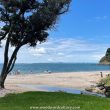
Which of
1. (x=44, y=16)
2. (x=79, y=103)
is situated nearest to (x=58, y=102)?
(x=79, y=103)

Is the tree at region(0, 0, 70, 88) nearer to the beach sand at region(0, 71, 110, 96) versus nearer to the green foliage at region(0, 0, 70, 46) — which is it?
the green foliage at region(0, 0, 70, 46)

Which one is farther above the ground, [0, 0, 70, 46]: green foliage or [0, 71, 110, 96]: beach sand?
[0, 0, 70, 46]: green foliage

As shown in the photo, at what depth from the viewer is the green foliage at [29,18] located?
142 feet

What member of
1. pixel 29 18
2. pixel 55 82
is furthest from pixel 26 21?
pixel 55 82

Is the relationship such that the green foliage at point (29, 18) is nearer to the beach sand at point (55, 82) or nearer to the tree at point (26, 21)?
the tree at point (26, 21)

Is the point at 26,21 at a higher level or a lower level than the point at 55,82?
higher

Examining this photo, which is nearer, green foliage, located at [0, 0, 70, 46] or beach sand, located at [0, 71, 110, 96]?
green foliage, located at [0, 0, 70, 46]

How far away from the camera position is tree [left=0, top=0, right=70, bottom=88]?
4322 cm

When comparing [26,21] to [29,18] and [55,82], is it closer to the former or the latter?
[29,18]

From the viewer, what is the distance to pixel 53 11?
142 feet

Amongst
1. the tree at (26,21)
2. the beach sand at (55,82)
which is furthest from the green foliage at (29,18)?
the beach sand at (55,82)

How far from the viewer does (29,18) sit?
146 ft

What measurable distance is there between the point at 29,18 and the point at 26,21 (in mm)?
545

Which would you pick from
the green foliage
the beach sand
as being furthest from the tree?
the beach sand
